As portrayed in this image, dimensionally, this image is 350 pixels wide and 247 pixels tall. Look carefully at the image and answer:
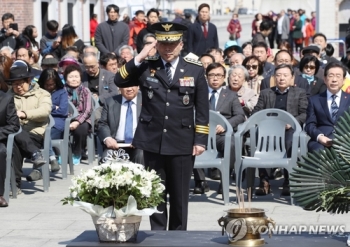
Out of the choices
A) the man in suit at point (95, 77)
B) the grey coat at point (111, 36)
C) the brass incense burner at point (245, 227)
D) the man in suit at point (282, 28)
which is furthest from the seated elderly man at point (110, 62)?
the man in suit at point (282, 28)

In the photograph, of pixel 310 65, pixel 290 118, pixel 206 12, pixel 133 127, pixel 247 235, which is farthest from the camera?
pixel 206 12

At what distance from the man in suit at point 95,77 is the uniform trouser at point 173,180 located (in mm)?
7153

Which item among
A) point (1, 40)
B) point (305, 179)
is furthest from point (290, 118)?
point (1, 40)

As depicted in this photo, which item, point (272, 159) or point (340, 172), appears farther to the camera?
point (272, 159)

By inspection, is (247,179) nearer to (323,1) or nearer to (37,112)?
(37,112)

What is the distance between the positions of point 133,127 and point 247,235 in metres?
5.06

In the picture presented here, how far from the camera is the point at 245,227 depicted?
578cm

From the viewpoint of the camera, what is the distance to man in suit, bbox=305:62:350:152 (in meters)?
10.7

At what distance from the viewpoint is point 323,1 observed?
113 feet

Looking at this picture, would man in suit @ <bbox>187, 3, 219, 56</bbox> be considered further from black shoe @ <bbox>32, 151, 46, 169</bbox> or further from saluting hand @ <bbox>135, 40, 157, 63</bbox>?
saluting hand @ <bbox>135, 40, 157, 63</bbox>

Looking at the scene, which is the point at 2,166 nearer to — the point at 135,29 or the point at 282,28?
the point at 135,29

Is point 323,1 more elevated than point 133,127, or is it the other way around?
point 323,1

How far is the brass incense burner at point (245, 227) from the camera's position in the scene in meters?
5.78

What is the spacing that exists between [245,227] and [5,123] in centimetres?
583
